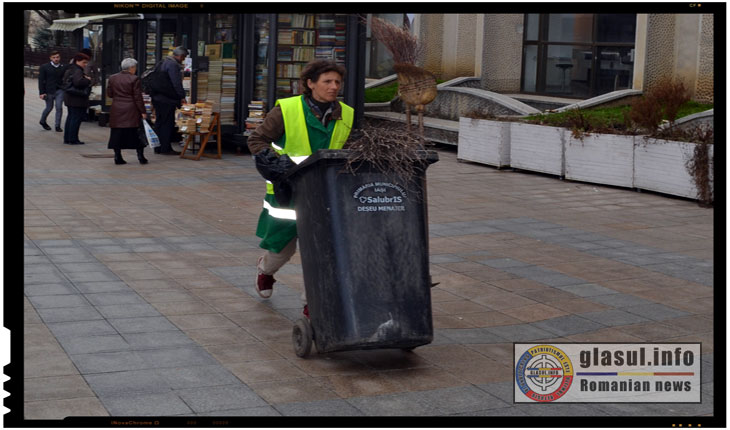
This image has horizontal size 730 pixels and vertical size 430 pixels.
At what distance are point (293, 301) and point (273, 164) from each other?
1.56m

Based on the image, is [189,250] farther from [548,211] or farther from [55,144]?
[55,144]

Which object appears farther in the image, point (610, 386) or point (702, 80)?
point (702, 80)

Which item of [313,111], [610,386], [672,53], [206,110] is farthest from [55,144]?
[610,386]

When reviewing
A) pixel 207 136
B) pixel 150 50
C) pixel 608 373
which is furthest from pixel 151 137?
pixel 608 373

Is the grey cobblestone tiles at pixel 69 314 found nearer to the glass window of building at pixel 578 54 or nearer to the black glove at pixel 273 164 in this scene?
the black glove at pixel 273 164

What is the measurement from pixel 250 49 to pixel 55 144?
12.6 ft

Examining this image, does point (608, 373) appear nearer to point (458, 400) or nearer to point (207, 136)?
point (458, 400)

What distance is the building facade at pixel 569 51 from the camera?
16078mm

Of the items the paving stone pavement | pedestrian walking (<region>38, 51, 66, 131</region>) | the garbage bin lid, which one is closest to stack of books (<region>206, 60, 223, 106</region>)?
the paving stone pavement

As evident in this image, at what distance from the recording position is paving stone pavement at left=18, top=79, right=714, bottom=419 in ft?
16.0

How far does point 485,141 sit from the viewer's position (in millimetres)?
14781

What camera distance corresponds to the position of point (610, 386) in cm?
503

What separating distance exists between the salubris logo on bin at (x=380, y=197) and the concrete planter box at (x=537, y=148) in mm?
8533

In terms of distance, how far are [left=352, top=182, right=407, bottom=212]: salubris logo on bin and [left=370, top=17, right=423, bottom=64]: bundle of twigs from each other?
10.5 metres
